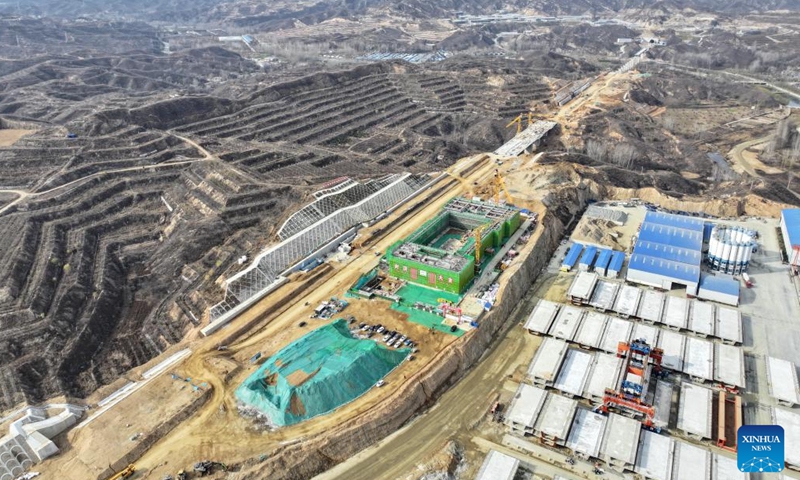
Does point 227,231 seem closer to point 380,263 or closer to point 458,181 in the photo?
point 380,263

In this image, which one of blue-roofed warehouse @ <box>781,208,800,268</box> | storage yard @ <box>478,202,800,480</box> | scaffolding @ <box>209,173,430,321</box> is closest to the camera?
storage yard @ <box>478,202,800,480</box>

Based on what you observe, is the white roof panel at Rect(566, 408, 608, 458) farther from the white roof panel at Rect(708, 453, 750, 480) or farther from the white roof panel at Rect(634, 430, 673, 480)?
the white roof panel at Rect(708, 453, 750, 480)

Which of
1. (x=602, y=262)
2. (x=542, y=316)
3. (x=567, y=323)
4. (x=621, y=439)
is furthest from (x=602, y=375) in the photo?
(x=602, y=262)

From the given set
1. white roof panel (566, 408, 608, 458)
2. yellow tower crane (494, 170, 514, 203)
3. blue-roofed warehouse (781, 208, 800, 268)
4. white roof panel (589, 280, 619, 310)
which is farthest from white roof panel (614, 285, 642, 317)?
yellow tower crane (494, 170, 514, 203)

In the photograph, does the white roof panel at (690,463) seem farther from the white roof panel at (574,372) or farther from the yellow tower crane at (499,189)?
the yellow tower crane at (499,189)

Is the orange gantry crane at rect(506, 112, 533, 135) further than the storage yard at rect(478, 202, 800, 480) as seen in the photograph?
Yes

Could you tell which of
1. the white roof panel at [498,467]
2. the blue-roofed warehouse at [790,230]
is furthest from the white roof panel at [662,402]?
the blue-roofed warehouse at [790,230]
